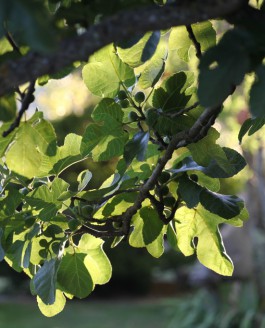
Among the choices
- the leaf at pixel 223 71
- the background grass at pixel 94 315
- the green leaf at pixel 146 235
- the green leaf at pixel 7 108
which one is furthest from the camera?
the background grass at pixel 94 315

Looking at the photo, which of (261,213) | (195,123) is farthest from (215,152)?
(261,213)

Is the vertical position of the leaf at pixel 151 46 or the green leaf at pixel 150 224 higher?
the leaf at pixel 151 46

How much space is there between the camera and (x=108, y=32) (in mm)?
857

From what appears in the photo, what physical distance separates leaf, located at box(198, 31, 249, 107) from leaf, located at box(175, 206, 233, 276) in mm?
728

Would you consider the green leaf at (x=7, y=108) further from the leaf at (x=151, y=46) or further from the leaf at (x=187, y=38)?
the leaf at (x=187, y=38)

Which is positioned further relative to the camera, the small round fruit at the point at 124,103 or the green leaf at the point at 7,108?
the small round fruit at the point at 124,103

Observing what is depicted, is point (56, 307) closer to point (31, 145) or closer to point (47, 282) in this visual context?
point (47, 282)

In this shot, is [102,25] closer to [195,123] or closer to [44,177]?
[195,123]

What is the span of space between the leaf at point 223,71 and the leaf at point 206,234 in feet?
2.39

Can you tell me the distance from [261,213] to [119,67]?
949 centimetres

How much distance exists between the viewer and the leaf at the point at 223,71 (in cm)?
96

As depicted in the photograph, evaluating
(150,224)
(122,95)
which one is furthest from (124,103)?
(150,224)

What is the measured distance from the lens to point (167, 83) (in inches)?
57.4

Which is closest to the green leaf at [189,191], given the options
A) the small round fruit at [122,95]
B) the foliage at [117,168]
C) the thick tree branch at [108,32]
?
the foliage at [117,168]
